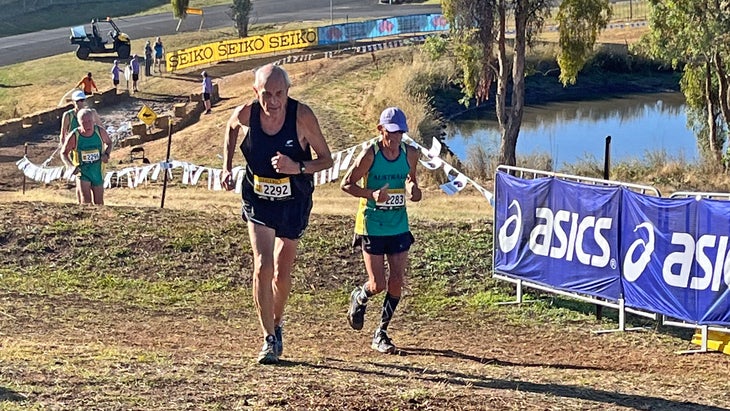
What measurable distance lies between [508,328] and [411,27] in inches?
1706

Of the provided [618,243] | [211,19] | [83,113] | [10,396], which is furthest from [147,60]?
[10,396]

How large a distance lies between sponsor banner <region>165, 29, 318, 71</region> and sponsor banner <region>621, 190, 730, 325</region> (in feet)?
129

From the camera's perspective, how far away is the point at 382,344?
9117 millimetres

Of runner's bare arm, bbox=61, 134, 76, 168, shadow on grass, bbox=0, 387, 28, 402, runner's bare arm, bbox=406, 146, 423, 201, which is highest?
runner's bare arm, bbox=406, 146, 423, 201

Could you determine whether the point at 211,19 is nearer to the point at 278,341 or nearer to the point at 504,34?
the point at 504,34

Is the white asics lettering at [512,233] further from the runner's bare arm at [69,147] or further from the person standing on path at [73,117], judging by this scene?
the person standing on path at [73,117]

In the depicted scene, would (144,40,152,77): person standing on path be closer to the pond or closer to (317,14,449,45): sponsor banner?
(317,14,449,45): sponsor banner

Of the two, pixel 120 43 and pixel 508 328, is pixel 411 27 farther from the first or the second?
pixel 508 328

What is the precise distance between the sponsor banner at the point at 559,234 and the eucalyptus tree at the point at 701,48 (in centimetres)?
1699

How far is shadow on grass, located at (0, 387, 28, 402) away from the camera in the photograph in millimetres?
5984

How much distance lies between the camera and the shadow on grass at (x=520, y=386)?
22.5ft

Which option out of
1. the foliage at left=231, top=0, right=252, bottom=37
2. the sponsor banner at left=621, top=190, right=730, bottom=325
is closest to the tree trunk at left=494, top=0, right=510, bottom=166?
the sponsor banner at left=621, top=190, right=730, bottom=325

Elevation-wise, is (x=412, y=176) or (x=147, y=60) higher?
(x=412, y=176)

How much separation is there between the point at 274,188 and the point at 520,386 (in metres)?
2.15
